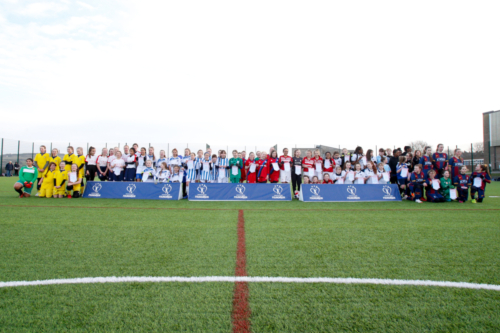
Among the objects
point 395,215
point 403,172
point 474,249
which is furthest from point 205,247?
point 403,172

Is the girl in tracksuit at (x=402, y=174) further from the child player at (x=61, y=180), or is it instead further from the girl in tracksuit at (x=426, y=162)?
the child player at (x=61, y=180)

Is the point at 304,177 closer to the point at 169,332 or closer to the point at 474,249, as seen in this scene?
the point at 474,249

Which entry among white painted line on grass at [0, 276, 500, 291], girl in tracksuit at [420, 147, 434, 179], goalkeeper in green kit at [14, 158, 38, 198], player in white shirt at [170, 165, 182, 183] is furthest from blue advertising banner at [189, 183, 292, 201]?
white painted line on grass at [0, 276, 500, 291]

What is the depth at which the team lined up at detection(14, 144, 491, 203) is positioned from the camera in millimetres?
9992

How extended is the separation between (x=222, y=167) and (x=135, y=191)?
10.6ft

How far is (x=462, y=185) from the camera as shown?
9836mm

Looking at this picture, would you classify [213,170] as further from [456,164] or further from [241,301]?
[241,301]

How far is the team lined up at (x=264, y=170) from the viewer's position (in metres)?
9.99

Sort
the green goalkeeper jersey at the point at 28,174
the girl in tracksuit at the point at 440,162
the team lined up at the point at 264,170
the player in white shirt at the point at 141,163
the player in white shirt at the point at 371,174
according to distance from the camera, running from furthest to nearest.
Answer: the player in white shirt at the point at 141,163 < the player in white shirt at the point at 371,174 < the girl in tracksuit at the point at 440,162 < the green goalkeeper jersey at the point at 28,174 < the team lined up at the point at 264,170

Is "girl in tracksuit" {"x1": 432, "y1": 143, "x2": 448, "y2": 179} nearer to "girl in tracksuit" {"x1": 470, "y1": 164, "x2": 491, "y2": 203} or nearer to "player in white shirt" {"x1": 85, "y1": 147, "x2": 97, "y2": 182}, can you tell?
"girl in tracksuit" {"x1": 470, "y1": 164, "x2": 491, "y2": 203}

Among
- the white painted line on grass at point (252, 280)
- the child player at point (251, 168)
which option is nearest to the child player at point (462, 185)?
the child player at point (251, 168)

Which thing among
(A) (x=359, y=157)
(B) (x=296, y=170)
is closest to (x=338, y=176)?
(A) (x=359, y=157)

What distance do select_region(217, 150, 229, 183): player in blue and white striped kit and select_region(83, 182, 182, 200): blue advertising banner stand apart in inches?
73.1

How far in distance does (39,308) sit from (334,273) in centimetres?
255
